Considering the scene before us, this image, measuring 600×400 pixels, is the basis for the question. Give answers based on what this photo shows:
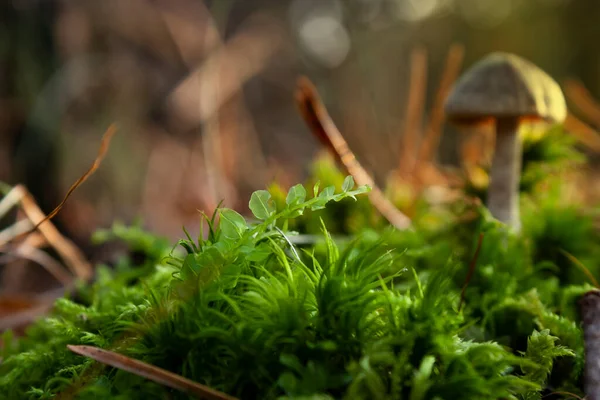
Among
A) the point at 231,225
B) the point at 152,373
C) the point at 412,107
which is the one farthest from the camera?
the point at 412,107

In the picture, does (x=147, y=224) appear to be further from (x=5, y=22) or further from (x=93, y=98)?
(x=5, y=22)

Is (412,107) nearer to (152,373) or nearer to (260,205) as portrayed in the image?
(260,205)

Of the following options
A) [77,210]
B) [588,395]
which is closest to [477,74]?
[588,395]

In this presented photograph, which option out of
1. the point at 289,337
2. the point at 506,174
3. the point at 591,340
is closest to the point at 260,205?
the point at 289,337

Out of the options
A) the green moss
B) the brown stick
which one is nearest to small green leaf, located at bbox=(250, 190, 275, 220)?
the green moss

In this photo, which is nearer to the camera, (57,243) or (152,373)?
(152,373)

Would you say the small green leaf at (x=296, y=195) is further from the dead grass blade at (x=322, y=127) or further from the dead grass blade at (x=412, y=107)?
the dead grass blade at (x=412, y=107)

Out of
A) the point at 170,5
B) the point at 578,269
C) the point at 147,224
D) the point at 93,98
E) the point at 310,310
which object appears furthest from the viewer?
the point at 170,5
